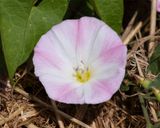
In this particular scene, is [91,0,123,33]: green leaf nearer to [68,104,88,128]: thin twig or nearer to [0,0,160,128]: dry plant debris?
[0,0,160,128]: dry plant debris

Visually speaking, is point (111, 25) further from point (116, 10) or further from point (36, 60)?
point (36, 60)

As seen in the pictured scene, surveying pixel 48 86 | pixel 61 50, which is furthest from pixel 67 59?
pixel 48 86

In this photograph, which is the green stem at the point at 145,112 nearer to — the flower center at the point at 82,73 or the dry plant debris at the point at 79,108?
the dry plant debris at the point at 79,108

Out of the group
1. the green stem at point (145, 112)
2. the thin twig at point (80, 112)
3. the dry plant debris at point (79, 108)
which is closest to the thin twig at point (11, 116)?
the dry plant debris at point (79, 108)

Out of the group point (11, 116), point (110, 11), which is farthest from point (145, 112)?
point (11, 116)

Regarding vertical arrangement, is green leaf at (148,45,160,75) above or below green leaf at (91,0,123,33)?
below

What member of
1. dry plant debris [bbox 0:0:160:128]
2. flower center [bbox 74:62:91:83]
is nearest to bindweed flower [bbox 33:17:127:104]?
flower center [bbox 74:62:91:83]
